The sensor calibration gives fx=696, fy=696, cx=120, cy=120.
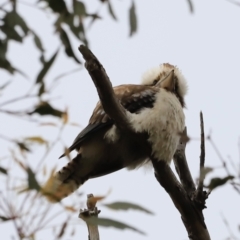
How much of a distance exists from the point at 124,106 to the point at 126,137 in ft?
0.94

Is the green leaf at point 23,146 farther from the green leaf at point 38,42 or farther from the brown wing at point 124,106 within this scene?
the brown wing at point 124,106

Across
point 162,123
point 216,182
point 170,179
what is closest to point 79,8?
point 216,182

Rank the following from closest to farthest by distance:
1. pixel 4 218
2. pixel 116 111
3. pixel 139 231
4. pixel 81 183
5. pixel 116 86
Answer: pixel 139 231 < pixel 4 218 < pixel 116 111 < pixel 81 183 < pixel 116 86

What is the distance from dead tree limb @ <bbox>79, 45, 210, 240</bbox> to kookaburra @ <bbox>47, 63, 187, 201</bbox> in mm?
97

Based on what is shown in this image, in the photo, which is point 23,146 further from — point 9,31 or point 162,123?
point 162,123

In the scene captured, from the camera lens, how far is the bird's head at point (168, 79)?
3746mm

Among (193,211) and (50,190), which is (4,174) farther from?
(193,211)

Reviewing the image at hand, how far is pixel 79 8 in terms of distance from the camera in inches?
77.4

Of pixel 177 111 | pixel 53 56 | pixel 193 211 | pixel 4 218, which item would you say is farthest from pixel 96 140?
pixel 4 218

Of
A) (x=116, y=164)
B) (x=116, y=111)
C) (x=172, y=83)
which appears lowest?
(x=116, y=111)

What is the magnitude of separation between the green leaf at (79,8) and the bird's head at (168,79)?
176 cm

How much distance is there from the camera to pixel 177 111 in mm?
3428

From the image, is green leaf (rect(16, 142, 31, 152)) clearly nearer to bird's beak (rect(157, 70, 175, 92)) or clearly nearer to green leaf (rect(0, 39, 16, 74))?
green leaf (rect(0, 39, 16, 74))

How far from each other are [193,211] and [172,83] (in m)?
1.01
